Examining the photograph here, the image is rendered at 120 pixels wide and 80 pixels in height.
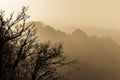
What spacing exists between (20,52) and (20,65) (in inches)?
71.1

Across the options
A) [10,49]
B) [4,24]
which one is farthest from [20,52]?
[4,24]

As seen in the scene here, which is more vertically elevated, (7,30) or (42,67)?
(7,30)

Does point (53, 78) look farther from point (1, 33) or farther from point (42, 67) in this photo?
point (1, 33)

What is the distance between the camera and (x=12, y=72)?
1194 inches

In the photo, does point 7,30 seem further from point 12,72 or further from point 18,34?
point 12,72

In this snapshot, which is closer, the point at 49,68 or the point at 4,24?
the point at 4,24

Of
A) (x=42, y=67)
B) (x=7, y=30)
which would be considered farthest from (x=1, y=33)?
(x=42, y=67)

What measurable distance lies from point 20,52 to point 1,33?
8.96 feet

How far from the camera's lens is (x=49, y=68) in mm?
33156

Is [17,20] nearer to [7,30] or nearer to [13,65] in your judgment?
[7,30]

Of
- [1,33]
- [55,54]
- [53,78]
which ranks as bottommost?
[53,78]

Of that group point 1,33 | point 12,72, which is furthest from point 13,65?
point 1,33

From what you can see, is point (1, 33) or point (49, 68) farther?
point (49, 68)

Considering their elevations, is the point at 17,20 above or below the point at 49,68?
above
